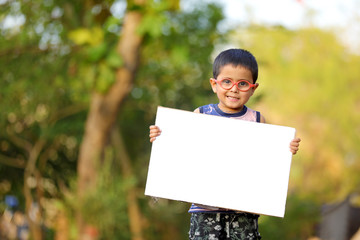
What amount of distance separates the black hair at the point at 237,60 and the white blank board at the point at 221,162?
10.8 inches

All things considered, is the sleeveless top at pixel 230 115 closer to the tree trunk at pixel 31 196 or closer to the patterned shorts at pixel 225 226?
the patterned shorts at pixel 225 226

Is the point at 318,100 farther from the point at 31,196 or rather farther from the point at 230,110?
the point at 230,110

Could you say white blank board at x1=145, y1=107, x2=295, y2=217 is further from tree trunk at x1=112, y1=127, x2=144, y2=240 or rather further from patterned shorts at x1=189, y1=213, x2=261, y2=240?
tree trunk at x1=112, y1=127, x2=144, y2=240

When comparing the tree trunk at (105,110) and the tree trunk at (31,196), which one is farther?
the tree trunk at (31,196)

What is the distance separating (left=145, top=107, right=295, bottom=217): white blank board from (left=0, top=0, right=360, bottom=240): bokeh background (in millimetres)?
3151

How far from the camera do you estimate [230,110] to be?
3.29 meters

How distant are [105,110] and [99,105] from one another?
102 millimetres

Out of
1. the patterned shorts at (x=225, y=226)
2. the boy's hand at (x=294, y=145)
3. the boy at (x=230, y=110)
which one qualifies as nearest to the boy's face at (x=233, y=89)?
the boy at (x=230, y=110)

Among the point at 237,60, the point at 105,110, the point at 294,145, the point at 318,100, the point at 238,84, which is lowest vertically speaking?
the point at 294,145

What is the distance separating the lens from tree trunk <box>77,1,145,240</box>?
25.0ft

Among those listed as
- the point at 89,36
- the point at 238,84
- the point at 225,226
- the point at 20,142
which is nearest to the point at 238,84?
the point at 238,84

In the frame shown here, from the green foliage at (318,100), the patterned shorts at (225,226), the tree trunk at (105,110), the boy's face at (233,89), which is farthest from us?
the green foliage at (318,100)

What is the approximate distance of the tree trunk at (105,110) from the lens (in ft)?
25.0

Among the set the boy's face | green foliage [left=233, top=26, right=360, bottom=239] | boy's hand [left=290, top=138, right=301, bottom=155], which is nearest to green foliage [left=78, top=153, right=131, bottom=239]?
the boy's face
